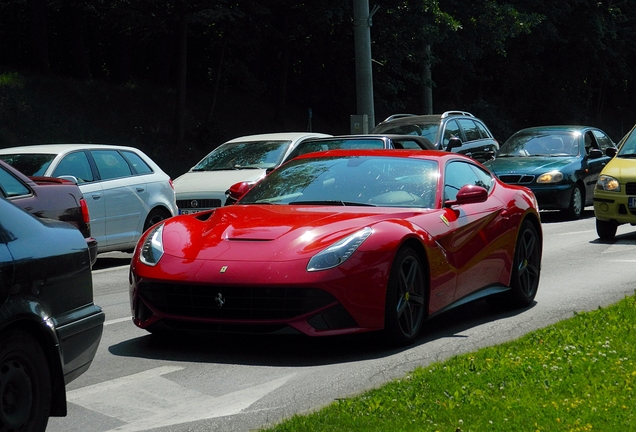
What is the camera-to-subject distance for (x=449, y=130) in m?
21.4

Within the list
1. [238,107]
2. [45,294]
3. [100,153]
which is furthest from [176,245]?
[238,107]

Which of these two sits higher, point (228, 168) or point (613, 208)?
point (228, 168)

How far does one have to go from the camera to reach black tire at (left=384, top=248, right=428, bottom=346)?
25.6ft

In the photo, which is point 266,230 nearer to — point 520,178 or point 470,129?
point 520,178

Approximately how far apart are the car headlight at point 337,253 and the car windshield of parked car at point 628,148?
9547mm

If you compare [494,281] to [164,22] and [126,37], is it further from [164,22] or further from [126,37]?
[126,37]

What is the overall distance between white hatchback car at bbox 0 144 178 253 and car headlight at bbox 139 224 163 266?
5.53m

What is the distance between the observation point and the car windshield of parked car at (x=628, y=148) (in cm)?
1641

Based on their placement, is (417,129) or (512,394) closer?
(512,394)

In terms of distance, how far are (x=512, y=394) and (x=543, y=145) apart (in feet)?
53.8

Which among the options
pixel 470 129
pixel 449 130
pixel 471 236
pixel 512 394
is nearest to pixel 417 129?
pixel 449 130

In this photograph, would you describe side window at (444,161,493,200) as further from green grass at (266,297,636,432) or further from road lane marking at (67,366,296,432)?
road lane marking at (67,366,296,432)

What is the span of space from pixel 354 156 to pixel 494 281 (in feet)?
5.04

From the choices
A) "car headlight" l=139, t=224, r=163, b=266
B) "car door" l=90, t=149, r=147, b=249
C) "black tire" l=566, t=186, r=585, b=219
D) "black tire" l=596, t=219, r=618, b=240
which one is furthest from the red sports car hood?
"black tire" l=566, t=186, r=585, b=219
